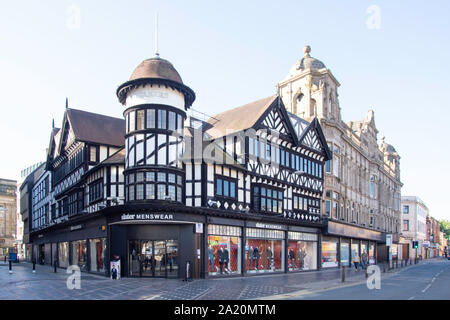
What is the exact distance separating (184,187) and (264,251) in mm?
8702

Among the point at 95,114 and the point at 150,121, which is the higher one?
the point at 95,114

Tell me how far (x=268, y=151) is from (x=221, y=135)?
12.3ft

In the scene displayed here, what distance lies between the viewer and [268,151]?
30328mm

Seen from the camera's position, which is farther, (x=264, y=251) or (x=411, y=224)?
(x=411, y=224)

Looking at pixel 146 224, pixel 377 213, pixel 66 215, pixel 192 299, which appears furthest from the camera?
pixel 377 213

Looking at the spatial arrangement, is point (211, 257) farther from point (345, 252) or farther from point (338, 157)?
point (338, 157)

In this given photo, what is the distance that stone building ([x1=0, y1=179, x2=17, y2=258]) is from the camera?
78188 millimetres

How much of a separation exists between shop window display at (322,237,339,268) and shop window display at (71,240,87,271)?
65.5 ft

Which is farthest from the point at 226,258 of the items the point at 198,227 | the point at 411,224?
the point at 411,224

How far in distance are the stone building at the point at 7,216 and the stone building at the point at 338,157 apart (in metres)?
62.1

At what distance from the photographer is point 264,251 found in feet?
97.8

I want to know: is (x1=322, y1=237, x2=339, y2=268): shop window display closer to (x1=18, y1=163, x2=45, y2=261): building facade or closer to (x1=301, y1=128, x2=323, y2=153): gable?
(x1=301, y1=128, x2=323, y2=153): gable
